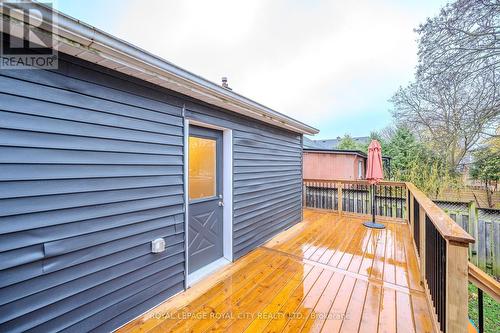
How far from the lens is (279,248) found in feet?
12.6

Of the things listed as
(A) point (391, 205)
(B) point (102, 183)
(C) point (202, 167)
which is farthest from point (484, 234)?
(B) point (102, 183)

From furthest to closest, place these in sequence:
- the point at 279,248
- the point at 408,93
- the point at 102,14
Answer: the point at 408,93, the point at 102,14, the point at 279,248

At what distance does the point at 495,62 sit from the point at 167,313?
8.29m

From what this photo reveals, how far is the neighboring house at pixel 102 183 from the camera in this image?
145cm

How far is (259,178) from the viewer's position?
4.05m

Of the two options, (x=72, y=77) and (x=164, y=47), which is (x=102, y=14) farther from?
(x=72, y=77)

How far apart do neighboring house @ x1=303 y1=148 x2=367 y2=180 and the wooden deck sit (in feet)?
22.8

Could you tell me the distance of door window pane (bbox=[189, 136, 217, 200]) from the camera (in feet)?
9.45

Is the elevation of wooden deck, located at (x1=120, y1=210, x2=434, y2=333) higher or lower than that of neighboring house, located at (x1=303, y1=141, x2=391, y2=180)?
lower

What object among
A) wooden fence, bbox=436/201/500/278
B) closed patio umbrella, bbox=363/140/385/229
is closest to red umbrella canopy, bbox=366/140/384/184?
closed patio umbrella, bbox=363/140/385/229

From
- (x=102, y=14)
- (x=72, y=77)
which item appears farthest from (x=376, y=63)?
(x=72, y=77)

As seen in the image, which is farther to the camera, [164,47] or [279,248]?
[164,47]

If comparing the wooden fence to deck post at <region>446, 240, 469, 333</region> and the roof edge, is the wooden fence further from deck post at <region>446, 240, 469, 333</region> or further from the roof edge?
the roof edge

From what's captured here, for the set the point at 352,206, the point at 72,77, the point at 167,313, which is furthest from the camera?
the point at 352,206
